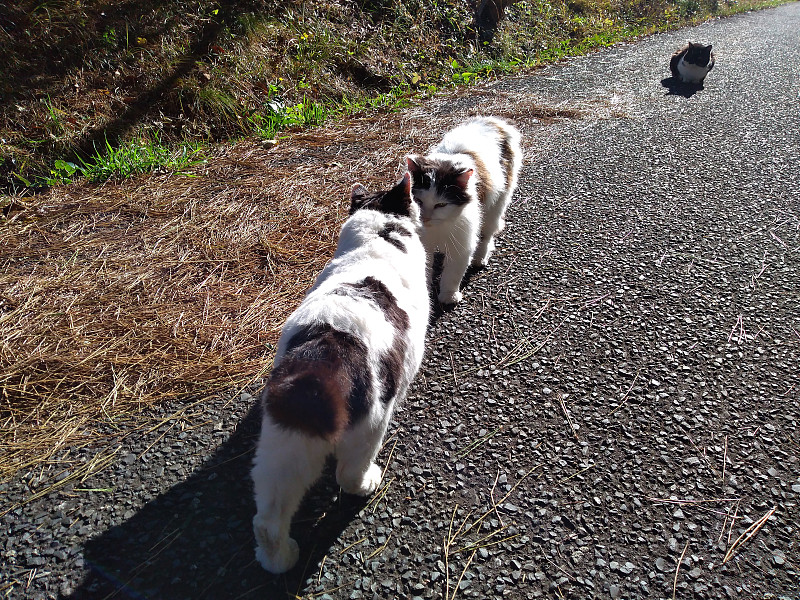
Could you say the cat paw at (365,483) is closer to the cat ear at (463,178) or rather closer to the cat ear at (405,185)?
the cat ear at (405,185)

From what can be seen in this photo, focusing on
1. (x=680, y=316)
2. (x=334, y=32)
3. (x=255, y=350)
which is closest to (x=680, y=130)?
(x=680, y=316)

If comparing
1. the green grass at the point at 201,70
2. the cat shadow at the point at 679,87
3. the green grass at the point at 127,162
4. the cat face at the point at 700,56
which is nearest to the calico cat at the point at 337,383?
the green grass at the point at 127,162

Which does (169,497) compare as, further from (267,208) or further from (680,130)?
(680,130)

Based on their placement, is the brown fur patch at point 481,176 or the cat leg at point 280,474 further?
the brown fur patch at point 481,176

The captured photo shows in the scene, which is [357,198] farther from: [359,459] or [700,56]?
[700,56]

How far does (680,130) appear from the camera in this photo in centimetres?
635

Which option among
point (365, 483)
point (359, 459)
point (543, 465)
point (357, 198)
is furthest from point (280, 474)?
point (357, 198)

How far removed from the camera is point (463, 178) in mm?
3215

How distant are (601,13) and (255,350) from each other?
509 inches

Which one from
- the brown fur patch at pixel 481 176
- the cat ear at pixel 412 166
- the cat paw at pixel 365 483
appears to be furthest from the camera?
the brown fur patch at pixel 481 176

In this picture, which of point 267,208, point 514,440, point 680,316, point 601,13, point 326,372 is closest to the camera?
point 326,372

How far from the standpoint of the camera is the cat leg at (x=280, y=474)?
1685mm

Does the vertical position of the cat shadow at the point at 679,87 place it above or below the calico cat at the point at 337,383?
below

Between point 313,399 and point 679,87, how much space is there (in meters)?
8.82
